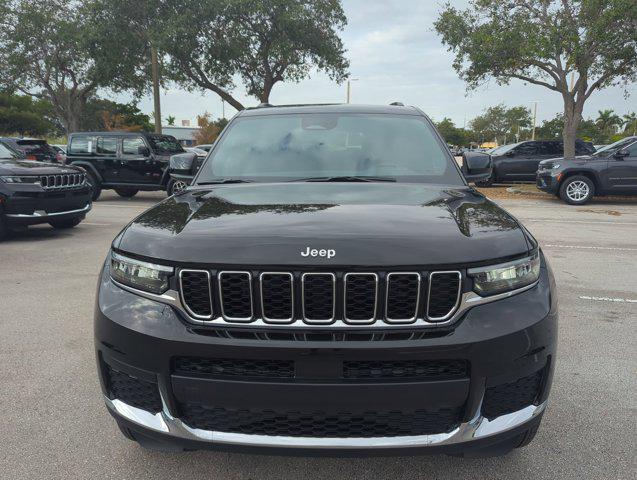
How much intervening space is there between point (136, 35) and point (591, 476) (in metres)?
22.2

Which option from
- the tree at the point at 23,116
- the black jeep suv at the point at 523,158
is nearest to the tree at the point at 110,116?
the tree at the point at 23,116

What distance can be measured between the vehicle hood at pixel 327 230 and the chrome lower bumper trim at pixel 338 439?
60 centimetres

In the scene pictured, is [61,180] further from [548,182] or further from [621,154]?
[621,154]

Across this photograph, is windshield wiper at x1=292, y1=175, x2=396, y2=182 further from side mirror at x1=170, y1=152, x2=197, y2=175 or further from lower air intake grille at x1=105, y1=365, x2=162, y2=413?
lower air intake grille at x1=105, y1=365, x2=162, y2=413

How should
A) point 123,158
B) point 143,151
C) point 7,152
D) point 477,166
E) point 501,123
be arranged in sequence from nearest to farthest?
point 477,166, point 7,152, point 143,151, point 123,158, point 501,123

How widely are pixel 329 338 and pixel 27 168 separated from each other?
314 inches

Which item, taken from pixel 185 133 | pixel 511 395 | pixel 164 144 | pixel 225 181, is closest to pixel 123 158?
pixel 164 144

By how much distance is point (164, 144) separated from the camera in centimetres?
1452

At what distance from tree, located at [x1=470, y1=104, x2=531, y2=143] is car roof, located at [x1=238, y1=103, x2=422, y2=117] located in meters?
90.5

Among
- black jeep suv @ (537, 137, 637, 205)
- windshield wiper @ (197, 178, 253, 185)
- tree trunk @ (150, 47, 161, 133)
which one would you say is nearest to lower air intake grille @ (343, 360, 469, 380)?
windshield wiper @ (197, 178, 253, 185)

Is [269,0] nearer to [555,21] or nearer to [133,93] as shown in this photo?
[555,21]

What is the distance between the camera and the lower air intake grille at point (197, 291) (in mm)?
1910

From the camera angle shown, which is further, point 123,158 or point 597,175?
point 123,158

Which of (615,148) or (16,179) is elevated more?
(615,148)
